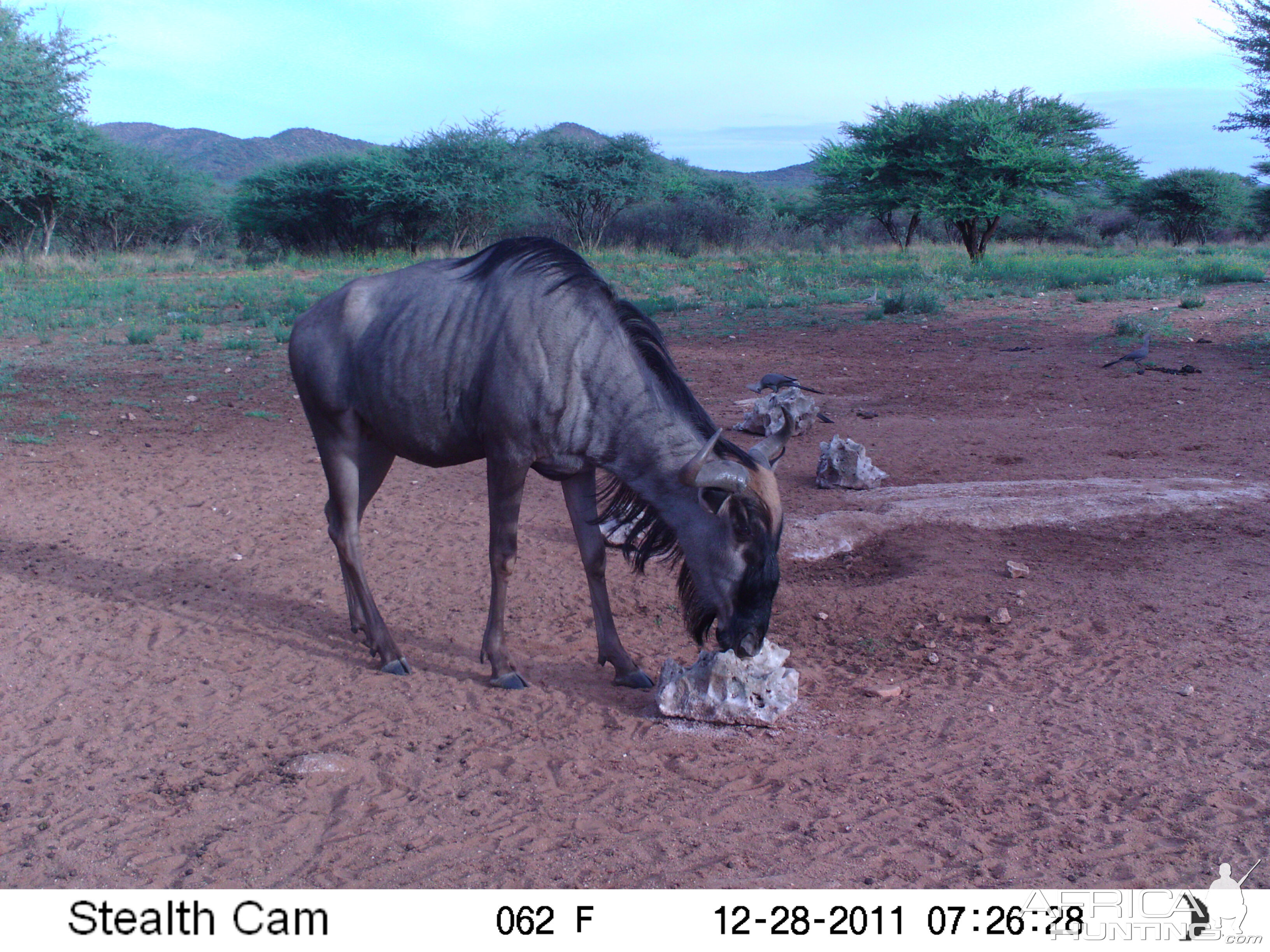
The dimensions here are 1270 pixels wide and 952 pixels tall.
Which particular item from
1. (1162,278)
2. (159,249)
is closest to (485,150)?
(159,249)

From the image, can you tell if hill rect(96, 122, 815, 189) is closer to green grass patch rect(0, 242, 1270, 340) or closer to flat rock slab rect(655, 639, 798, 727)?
green grass patch rect(0, 242, 1270, 340)

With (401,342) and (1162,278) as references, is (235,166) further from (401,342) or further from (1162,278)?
(401,342)

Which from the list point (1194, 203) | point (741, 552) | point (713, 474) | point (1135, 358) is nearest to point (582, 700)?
point (741, 552)

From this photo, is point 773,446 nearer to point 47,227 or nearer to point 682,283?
point 682,283

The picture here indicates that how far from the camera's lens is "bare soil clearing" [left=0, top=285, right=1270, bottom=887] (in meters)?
2.92

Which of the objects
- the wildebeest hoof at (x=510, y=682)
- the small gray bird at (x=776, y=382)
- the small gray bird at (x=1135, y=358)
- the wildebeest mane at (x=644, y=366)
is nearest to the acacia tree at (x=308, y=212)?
the small gray bird at (x=776, y=382)

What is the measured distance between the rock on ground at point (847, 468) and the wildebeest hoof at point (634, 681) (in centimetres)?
305

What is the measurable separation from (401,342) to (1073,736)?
130 inches

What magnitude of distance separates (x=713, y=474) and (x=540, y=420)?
0.91 meters

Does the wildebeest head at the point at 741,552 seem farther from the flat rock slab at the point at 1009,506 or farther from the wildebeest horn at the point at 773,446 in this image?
the flat rock slab at the point at 1009,506

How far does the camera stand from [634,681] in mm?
4203

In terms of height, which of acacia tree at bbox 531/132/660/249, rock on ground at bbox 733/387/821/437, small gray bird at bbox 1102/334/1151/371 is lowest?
rock on ground at bbox 733/387/821/437

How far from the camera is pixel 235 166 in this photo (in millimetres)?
86750

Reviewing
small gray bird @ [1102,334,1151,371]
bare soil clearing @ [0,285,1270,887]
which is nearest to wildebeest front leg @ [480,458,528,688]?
bare soil clearing @ [0,285,1270,887]
